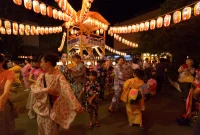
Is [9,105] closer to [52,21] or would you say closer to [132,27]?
[132,27]

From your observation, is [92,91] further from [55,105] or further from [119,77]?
[55,105]

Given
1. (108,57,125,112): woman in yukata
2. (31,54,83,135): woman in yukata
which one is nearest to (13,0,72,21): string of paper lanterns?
(108,57,125,112): woman in yukata

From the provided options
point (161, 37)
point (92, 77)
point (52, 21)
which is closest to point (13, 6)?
point (52, 21)

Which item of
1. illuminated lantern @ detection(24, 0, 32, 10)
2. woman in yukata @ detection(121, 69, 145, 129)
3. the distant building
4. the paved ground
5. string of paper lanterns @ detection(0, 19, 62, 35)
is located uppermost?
the distant building

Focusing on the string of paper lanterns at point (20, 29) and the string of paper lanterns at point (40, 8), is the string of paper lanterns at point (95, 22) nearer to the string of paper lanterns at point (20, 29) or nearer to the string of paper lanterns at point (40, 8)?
the string of paper lanterns at point (40, 8)

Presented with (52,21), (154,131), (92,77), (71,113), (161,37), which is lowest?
(154,131)

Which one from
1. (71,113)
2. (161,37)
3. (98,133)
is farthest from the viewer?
(161,37)

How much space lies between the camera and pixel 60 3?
7.58 m

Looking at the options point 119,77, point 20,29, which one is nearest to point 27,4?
point 20,29

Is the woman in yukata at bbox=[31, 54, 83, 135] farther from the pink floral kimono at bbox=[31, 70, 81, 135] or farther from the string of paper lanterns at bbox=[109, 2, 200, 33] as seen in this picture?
the string of paper lanterns at bbox=[109, 2, 200, 33]

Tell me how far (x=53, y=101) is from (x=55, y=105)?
71 mm

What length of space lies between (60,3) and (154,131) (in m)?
6.30

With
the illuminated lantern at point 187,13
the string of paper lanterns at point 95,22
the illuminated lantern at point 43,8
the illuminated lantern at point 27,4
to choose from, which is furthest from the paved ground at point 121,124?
the string of paper lanterns at point 95,22

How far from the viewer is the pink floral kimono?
8.41 feet
